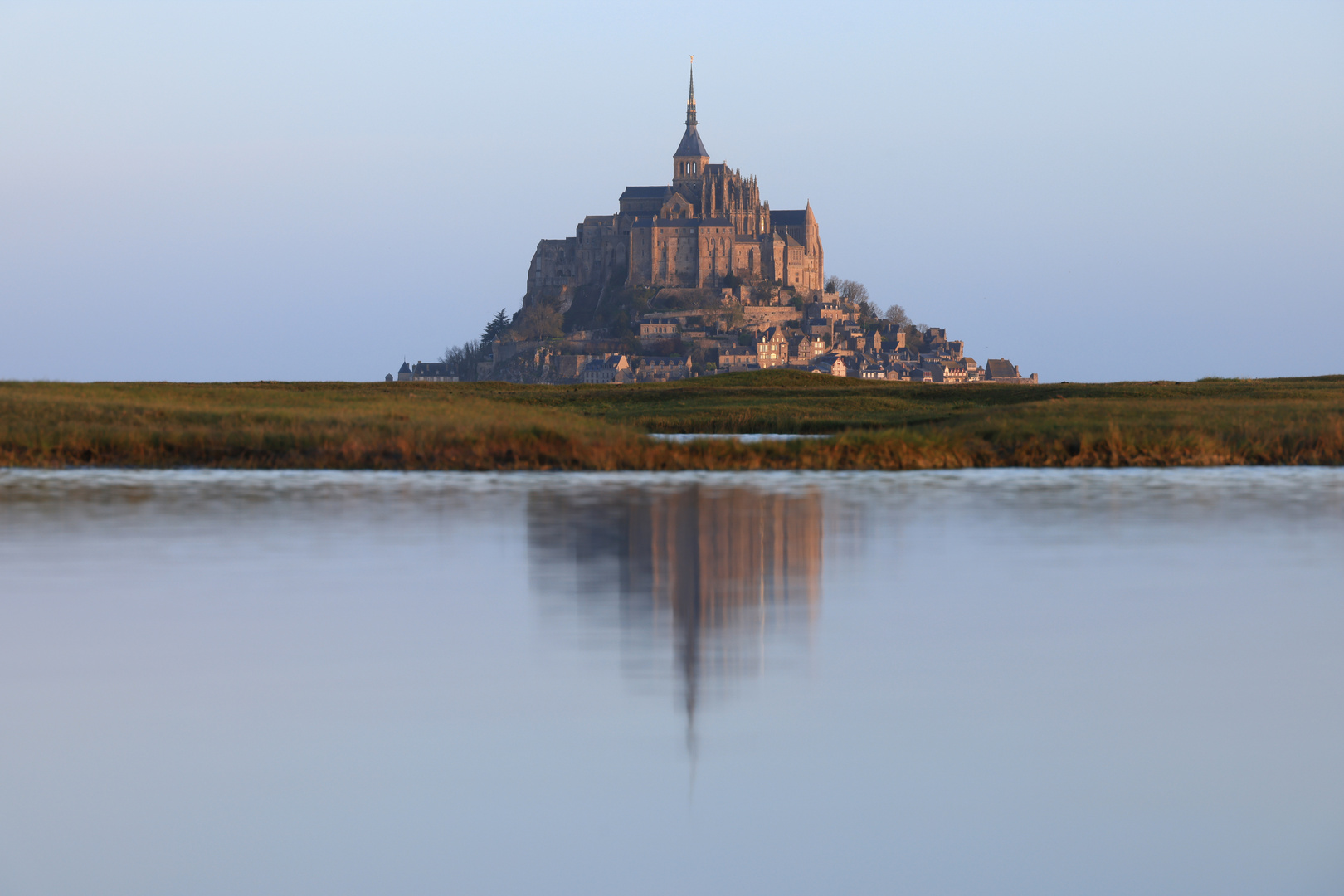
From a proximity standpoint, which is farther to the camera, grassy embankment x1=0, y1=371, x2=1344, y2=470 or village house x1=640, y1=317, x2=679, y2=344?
village house x1=640, y1=317, x2=679, y2=344

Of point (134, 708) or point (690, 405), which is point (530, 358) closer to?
point (690, 405)

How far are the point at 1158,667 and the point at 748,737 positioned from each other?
3.54 meters

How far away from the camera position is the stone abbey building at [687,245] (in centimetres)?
17300

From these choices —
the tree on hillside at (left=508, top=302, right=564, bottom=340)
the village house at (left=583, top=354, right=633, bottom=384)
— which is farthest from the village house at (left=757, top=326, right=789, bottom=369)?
the tree on hillside at (left=508, top=302, right=564, bottom=340)

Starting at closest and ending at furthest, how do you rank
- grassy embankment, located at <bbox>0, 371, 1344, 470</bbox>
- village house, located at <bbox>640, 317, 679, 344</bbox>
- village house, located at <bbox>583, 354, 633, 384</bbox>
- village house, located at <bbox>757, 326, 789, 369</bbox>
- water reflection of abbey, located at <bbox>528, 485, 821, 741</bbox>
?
water reflection of abbey, located at <bbox>528, 485, 821, 741</bbox> < grassy embankment, located at <bbox>0, 371, 1344, 470</bbox> < village house, located at <bbox>583, 354, 633, 384</bbox> < village house, located at <bbox>757, 326, 789, 369</bbox> < village house, located at <bbox>640, 317, 679, 344</bbox>

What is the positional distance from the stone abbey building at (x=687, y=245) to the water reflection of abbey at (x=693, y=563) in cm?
15262

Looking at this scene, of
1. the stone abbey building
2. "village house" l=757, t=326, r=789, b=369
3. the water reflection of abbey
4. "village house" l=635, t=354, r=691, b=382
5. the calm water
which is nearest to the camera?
the calm water

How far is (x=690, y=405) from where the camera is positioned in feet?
167

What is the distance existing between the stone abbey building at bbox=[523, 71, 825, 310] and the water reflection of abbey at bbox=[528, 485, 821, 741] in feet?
501

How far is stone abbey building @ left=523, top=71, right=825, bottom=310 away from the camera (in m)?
173

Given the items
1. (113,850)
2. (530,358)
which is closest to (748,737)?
(113,850)

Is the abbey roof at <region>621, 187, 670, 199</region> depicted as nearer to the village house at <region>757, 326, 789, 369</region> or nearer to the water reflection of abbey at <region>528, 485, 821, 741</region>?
the village house at <region>757, 326, 789, 369</region>

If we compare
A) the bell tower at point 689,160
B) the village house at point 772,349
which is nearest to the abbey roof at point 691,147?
the bell tower at point 689,160

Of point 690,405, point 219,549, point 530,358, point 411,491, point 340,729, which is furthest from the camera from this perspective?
point 530,358
